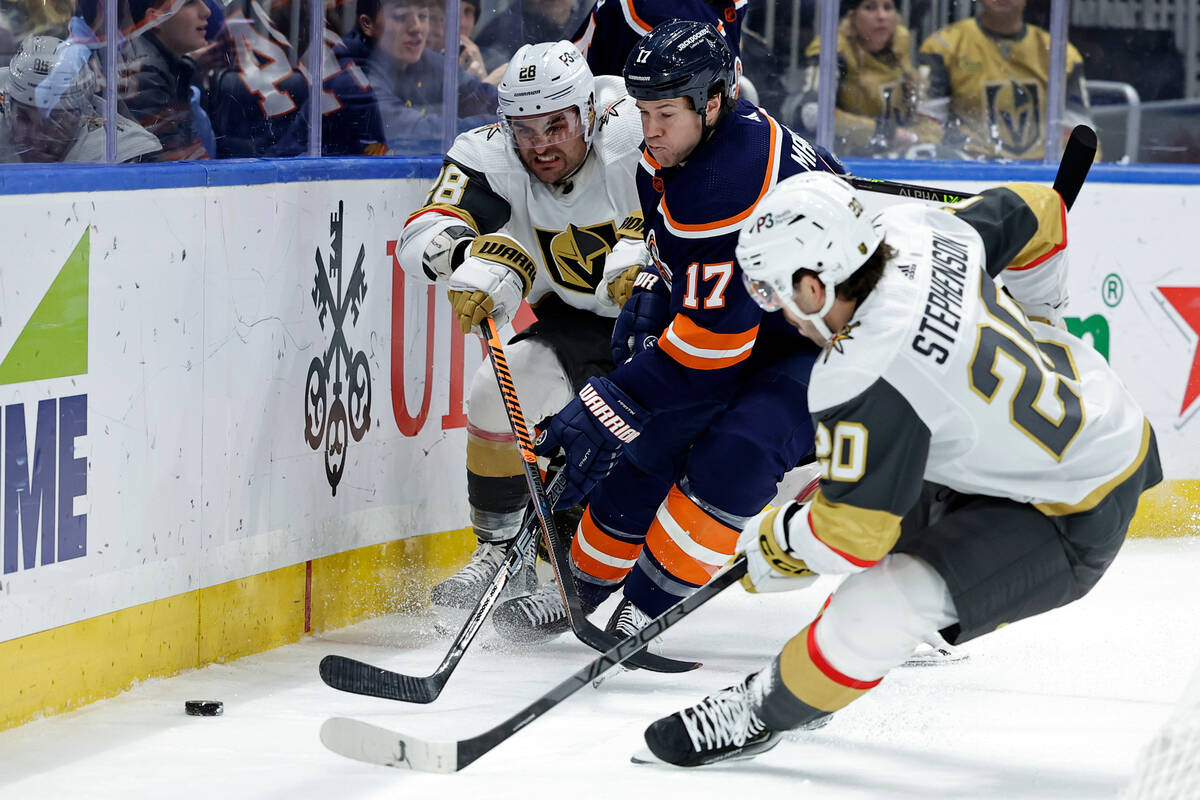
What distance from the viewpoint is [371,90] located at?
378 cm

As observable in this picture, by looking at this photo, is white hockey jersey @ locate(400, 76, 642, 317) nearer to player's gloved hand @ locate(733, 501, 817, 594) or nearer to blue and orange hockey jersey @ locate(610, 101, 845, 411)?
blue and orange hockey jersey @ locate(610, 101, 845, 411)

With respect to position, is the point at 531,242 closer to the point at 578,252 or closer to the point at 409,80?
the point at 578,252

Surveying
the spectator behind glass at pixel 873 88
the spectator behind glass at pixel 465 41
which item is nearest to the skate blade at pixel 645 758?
the spectator behind glass at pixel 465 41

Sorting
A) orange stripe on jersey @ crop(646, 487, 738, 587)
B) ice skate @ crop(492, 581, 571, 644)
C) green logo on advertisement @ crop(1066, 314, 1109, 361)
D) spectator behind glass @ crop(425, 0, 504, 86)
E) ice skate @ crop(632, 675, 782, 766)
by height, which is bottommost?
ice skate @ crop(492, 581, 571, 644)

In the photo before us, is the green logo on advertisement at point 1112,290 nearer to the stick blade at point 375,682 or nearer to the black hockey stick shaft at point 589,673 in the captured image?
the black hockey stick shaft at point 589,673

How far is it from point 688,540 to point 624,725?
0.39m

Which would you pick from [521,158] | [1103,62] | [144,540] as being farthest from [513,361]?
[1103,62]

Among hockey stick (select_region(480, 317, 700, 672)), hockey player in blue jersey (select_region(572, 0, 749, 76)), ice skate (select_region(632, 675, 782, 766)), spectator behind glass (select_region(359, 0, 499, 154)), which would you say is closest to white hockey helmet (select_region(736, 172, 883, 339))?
ice skate (select_region(632, 675, 782, 766))

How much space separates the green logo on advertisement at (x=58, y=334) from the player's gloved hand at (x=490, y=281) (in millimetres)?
810

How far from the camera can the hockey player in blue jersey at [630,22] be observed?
3.71 metres

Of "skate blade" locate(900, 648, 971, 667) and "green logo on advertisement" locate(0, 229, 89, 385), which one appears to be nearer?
"green logo on advertisement" locate(0, 229, 89, 385)

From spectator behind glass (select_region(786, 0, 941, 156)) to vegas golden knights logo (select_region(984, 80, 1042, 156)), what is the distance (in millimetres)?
176

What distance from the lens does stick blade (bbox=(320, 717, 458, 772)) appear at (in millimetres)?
2307

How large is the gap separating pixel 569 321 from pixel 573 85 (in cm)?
56
